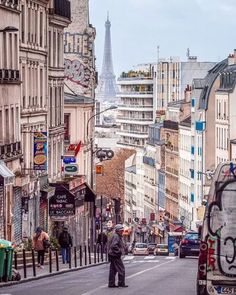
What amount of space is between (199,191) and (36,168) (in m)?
90.0

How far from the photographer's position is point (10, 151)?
69.1m

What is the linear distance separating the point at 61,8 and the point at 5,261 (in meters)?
50.5

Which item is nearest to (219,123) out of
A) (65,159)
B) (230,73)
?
(230,73)

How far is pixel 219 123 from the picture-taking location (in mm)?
154000

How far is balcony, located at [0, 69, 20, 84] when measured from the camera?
2650 inches

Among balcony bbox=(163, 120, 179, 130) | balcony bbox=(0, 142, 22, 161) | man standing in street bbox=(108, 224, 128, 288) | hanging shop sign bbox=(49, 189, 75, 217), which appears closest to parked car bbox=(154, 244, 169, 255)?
hanging shop sign bbox=(49, 189, 75, 217)

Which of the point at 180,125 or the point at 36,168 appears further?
the point at 180,125

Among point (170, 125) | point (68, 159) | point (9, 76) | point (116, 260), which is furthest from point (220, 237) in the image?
point (170, 125)

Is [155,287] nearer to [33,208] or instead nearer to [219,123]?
[33,208]

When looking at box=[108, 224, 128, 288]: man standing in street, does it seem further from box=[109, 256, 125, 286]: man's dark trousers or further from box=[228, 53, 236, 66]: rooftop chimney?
box=[228, 53, 236, 66]: rooftop chimney

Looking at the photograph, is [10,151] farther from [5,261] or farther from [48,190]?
[5,261]

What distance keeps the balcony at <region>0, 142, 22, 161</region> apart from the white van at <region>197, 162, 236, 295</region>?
34.1 metres

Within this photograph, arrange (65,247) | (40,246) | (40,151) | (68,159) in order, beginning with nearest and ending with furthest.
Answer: (40,246), (65,247), (40,151), (68,159)

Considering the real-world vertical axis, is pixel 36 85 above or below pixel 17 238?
above
